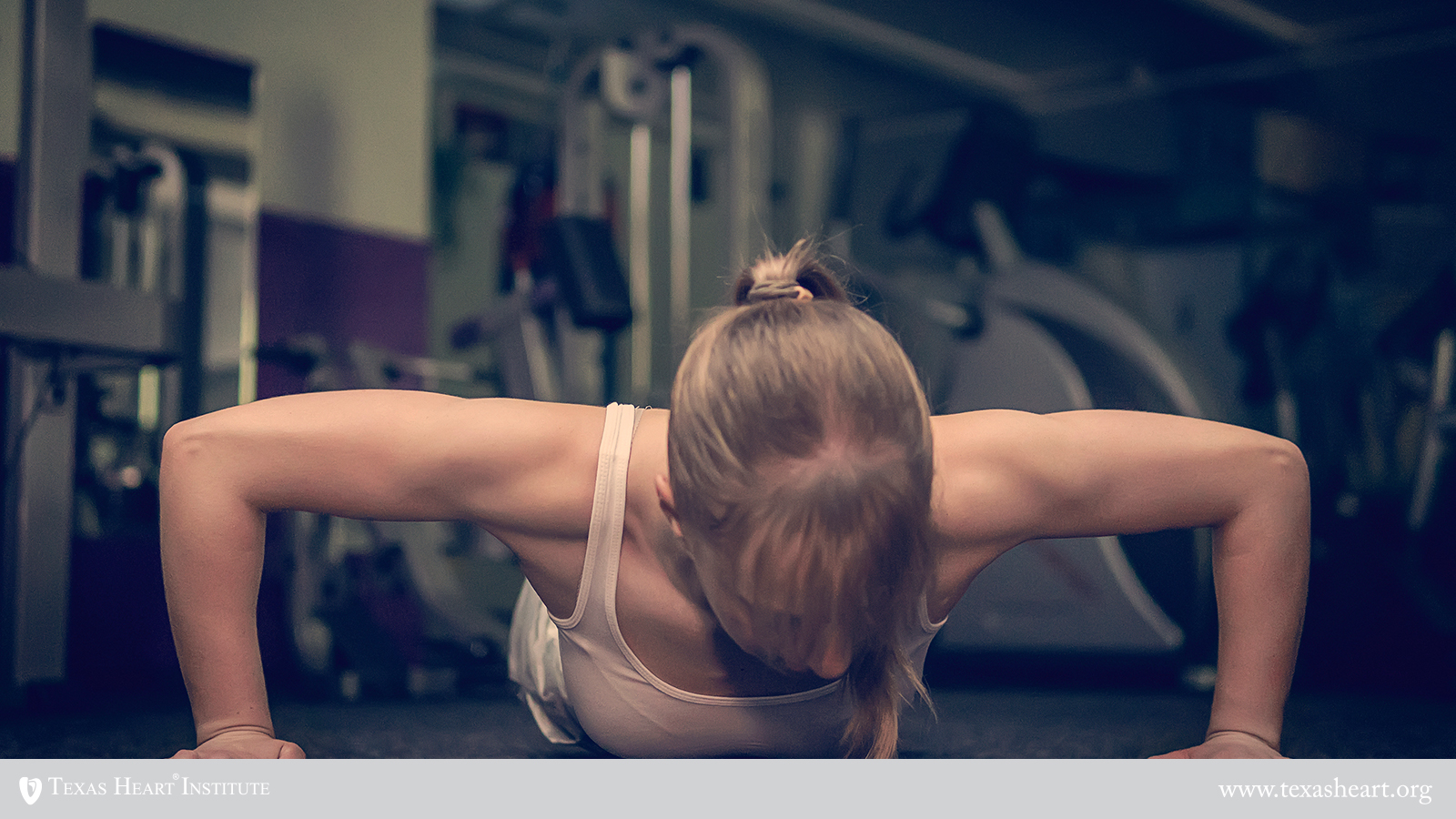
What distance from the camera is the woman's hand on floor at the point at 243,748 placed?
2.61ft

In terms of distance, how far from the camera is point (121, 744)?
1254 mm

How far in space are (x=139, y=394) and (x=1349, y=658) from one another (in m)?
2.57

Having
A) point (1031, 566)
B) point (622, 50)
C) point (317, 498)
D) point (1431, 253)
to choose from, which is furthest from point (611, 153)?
Result: point (317, 498)

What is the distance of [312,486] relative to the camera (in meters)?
0.80

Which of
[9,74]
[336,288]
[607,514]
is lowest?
[607,514]

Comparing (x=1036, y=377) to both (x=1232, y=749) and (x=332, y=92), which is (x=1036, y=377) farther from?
(x=332, y=92)

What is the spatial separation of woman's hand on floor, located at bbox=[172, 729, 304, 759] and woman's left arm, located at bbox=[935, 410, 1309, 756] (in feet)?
1.81

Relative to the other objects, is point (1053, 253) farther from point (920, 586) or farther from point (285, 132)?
point (920, 586)

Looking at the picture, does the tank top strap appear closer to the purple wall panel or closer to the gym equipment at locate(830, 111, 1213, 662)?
the gym equipment at locate(830, 111, 1213, 662)

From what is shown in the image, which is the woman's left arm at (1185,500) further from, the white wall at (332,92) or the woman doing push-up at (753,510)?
the white wall at (332,92)

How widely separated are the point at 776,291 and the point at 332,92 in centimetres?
185

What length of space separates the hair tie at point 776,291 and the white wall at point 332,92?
1719 millimetres
